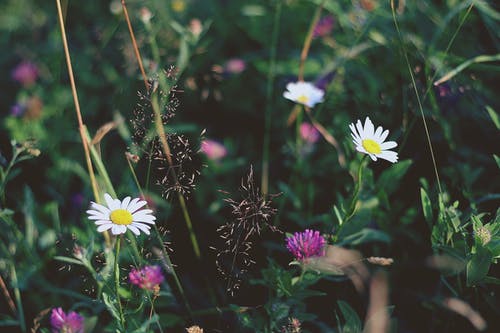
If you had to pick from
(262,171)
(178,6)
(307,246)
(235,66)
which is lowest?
(307,246)

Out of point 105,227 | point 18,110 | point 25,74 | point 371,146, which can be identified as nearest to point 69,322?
point 105,227

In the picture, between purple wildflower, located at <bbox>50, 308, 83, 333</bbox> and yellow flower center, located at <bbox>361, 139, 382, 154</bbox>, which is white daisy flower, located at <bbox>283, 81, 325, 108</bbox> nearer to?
yellow flower center, located at <bbox>361, 139, 382, 154</bbox>

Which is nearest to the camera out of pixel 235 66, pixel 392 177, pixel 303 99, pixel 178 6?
pixel 392 177

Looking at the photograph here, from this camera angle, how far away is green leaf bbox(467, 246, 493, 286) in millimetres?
914

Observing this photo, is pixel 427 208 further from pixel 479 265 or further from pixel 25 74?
pixel 25 74

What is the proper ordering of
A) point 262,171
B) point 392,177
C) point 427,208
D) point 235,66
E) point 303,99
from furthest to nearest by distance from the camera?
point 235,66 → point 262,171 → point 303,99 → point 392,177 → point 427,208

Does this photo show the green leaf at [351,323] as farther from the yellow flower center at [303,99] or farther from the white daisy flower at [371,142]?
the yellow flower center at [303,99]

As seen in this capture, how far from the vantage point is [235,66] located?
1.90m

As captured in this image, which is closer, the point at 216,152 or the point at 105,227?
the point at 105,227

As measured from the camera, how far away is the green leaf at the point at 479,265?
36.0 inches

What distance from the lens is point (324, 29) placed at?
1.84 m

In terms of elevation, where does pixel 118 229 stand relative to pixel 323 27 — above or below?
below

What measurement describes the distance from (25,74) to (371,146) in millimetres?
1457

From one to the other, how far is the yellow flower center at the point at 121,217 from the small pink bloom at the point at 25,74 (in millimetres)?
1223
